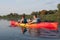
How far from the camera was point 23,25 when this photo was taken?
23.1 metres

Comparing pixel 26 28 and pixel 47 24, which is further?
pixel 26 28

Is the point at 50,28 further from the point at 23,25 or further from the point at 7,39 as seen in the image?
the point at 7,39

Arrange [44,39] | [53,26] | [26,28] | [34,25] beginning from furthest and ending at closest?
1. [26,28]
2. [34,25]
3. [53,26]
4. [44,39]

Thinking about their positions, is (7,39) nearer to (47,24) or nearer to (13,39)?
(13,39)

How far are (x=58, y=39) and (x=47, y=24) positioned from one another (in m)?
4.13

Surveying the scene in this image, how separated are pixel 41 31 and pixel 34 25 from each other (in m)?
0.99

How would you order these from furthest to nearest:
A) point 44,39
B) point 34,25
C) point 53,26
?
point 34,25
point 53,26
point 44,39

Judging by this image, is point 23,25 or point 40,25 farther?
point 23,25

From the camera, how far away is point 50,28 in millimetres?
21297

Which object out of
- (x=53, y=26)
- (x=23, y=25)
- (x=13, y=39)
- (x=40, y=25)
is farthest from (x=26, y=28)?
(x=13, y=39)

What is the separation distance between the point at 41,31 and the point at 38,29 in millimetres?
842

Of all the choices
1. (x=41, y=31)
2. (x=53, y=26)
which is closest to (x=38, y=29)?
(x=41, y=31)

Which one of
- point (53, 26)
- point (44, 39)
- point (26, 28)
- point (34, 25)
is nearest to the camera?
point (44, 39)

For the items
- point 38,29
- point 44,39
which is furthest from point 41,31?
point 44,39
